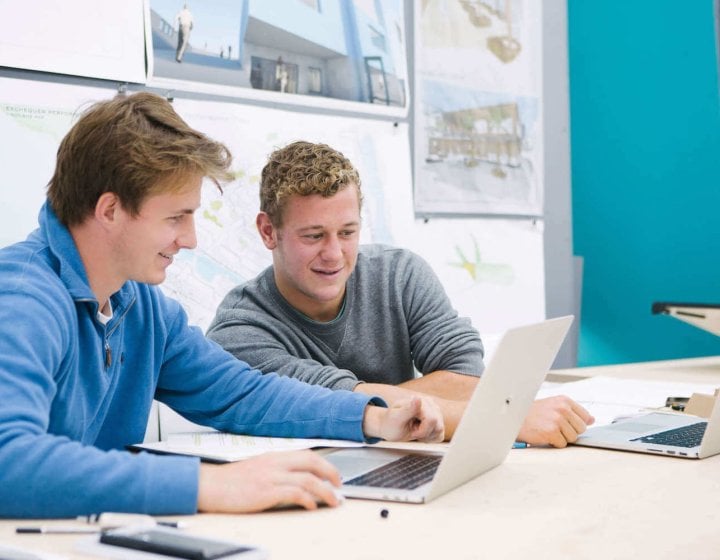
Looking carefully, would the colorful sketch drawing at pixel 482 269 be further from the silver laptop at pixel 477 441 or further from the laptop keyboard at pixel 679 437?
the silver laptop at pixel 477 441

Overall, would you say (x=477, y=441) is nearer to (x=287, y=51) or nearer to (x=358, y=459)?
(x=358, y=459)

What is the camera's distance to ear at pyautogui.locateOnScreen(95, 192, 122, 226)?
1233 millimetres

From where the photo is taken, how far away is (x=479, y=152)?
114 inches

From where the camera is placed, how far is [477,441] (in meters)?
1.15

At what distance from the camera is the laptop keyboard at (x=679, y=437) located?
1.43 metres

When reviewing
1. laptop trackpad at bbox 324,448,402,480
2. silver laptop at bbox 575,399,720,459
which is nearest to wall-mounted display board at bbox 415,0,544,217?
silver laptop at bbox 575,399,720,459

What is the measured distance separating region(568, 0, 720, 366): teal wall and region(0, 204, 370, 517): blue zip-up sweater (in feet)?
8.05

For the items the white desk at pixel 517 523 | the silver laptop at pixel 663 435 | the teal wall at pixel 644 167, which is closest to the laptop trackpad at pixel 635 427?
the silver laptop at pixel 663 435

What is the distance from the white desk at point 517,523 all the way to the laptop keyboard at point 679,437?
0.48ft

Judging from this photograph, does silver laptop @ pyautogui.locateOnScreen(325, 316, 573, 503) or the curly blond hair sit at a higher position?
the curly blond hair

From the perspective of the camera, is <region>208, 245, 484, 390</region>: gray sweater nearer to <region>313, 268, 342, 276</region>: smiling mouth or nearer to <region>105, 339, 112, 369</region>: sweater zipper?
<region>313, 268, 342, 276</region>: smiling mouth

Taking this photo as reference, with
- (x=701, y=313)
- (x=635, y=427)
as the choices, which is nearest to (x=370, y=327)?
(x=635, y=427)

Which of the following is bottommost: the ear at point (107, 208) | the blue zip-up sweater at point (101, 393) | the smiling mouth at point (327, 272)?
the blue zip-up sweater at point (101, 393)

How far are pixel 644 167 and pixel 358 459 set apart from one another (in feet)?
8.57
